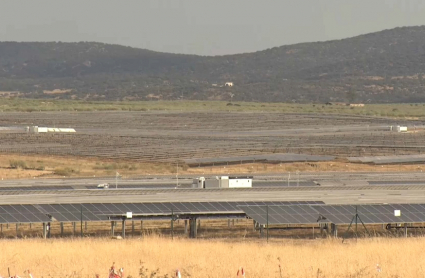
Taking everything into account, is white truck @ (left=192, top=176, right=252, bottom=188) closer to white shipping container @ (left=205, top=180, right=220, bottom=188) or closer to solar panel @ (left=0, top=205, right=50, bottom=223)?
white shipping container @ (left=205, top=180, right=220, bottom=188)

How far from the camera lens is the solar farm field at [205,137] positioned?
116125 millimetres

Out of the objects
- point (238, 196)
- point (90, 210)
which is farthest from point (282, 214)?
point (238, 196)

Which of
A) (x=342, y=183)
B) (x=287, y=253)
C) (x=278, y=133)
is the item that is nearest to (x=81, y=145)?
(x=278, y=133)

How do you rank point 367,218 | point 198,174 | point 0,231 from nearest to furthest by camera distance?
point 367,218, point 0,231, point 198,174

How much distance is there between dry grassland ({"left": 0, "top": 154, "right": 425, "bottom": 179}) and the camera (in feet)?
306

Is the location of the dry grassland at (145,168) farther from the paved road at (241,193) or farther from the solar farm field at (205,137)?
the paved road at (241,193)

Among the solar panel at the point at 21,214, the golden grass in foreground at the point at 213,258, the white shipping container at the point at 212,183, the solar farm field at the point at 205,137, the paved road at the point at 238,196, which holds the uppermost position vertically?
the solar farm field at the point at 205,137

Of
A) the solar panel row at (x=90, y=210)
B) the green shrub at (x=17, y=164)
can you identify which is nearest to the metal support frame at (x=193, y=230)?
the solar panel row at (x=90, y=210)

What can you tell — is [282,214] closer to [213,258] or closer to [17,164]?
[213,258]

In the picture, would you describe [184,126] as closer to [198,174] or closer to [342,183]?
[198,174]

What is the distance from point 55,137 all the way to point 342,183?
71.0 m

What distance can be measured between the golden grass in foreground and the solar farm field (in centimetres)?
6476

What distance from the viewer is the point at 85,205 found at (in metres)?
54.3

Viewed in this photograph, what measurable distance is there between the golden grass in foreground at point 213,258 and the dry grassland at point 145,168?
49.2m
